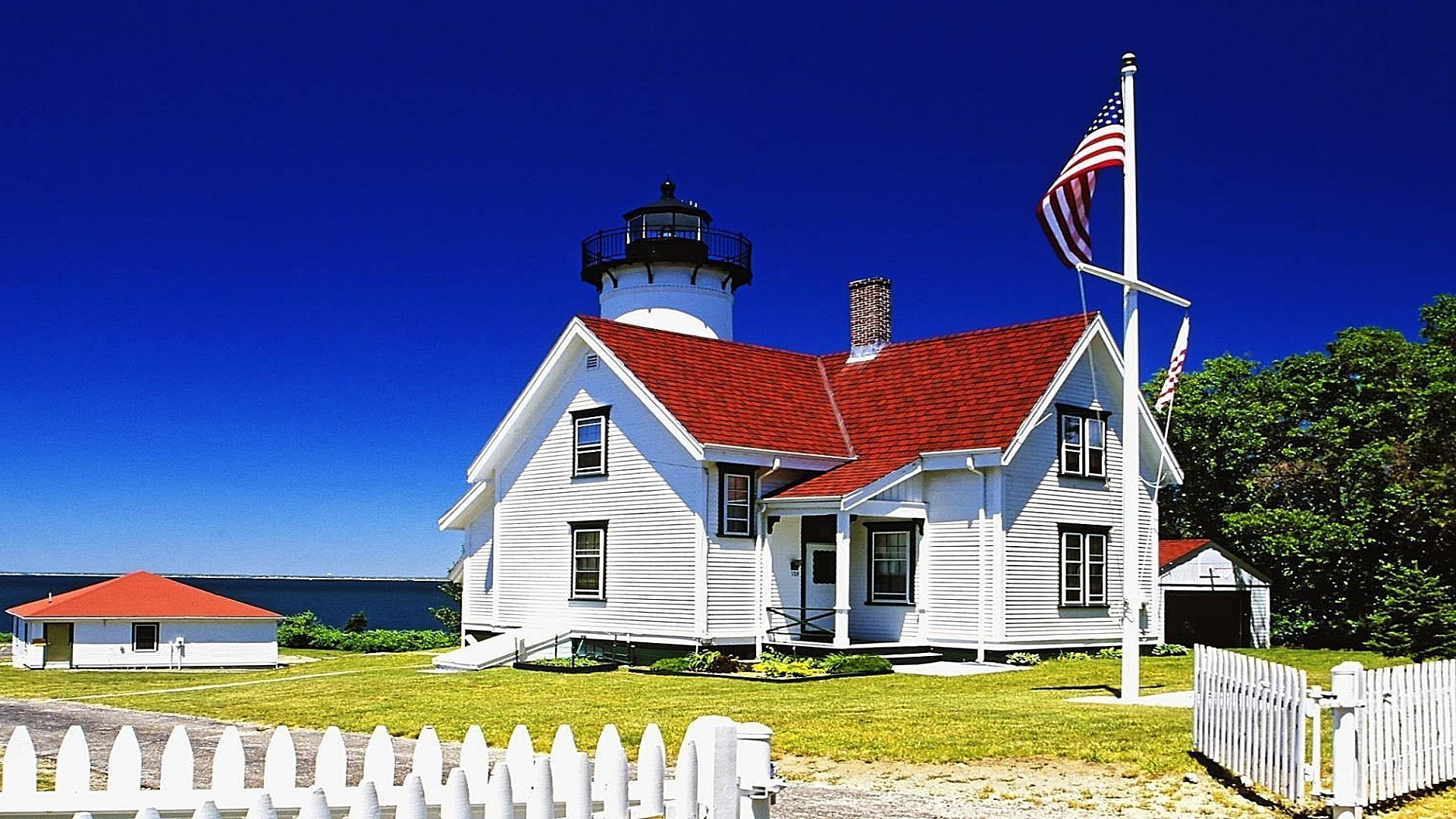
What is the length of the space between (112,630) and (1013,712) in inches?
1403

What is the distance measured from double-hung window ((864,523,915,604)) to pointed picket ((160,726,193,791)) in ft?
77.6

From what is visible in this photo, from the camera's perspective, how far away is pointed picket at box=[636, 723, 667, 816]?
19.0 feet

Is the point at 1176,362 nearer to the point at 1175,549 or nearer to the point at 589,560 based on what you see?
the point at 589,560

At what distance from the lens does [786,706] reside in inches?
722

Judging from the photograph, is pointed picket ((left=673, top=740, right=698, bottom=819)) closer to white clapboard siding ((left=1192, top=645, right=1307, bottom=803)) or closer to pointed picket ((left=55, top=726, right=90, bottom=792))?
pointed picket ((left=55, top=726, right=90, bottom=792))

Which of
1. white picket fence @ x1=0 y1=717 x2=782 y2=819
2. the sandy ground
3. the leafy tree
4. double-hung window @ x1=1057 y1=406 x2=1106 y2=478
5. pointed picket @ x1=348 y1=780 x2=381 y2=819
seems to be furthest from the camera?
double-hung window @ x1=1057 y1=406 x2=1106 y2=478

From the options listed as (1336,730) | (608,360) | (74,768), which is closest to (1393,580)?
(608,360)

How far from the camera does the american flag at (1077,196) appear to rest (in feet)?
63.7

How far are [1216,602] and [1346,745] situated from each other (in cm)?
2749

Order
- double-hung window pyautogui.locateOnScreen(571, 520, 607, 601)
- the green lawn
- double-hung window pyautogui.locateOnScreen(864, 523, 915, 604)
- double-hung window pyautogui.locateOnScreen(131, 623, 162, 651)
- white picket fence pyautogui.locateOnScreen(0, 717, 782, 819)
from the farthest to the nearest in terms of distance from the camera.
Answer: double-hung window pyautogui.locateOnScreen(131, 623, 162, 651), double-hung window pyautogui.locateOnScreen(571, 520, 607, 601), double-hung window pyautogui.locateOnScreen(864, 523, 915, 604), the green lawn, white picket fence pyautogui.locateOnScreen(0, 717, 782, 819)

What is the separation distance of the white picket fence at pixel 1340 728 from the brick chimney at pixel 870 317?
2170 cm

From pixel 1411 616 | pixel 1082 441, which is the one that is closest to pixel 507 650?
pixel 1082 441

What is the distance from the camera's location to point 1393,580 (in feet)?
104

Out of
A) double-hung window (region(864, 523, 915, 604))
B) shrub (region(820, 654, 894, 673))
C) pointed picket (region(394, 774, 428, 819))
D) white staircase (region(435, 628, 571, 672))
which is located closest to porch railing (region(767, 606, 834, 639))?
double-hung window (region(864, 523, 915, 604))
